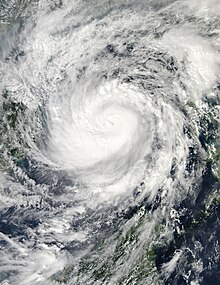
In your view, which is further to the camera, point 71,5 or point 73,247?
point 71,5

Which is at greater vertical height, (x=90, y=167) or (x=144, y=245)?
(x=90, y=167)

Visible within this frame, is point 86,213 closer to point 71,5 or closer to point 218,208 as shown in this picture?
point 218,208

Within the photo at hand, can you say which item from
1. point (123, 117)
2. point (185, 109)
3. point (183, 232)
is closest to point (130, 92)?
point (123, 117)

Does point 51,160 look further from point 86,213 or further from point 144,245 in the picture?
point 144,245

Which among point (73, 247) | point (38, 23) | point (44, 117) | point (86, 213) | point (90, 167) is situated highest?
point (38, 23)

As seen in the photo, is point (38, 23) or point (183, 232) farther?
point (38, 23)

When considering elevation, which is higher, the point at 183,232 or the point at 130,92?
the point at 130,92

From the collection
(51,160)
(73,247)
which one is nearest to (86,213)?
(73,247)

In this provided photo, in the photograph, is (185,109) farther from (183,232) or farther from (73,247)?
(73,247)
